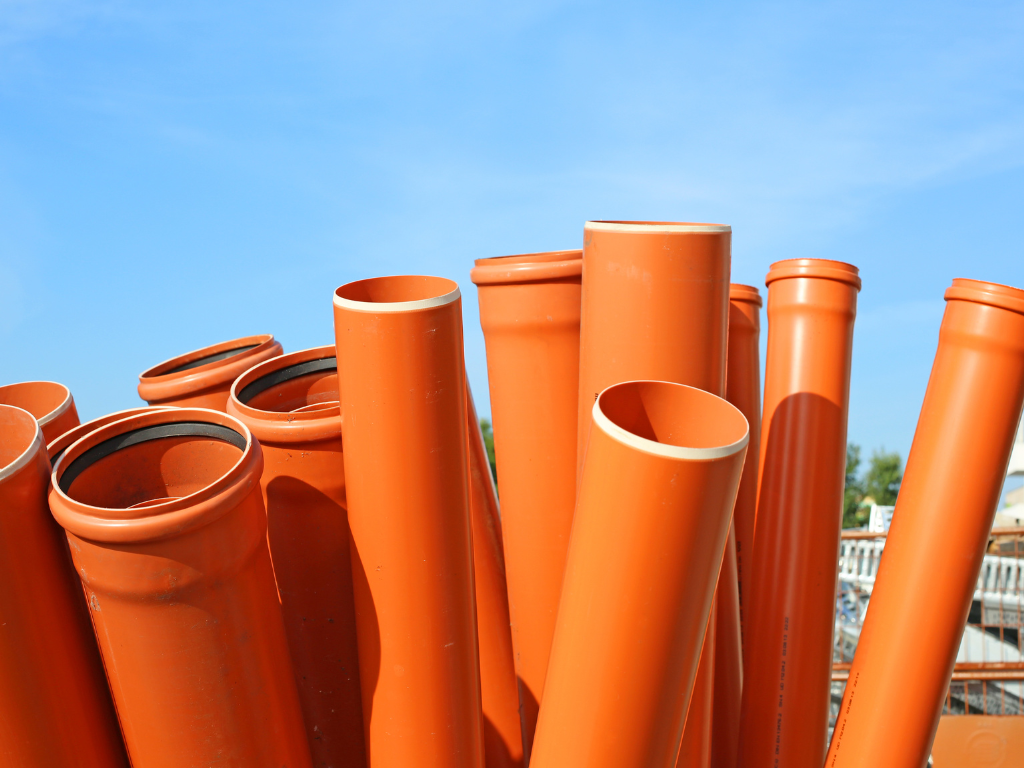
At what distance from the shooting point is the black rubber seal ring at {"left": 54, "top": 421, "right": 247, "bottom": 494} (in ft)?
8.41

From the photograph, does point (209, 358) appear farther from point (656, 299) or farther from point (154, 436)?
point (656, 299)

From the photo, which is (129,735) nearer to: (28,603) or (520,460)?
(28,603)

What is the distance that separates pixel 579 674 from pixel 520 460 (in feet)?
3.91

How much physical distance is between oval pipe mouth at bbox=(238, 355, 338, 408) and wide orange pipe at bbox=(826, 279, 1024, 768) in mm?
2405

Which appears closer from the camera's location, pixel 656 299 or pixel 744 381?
pixel 656 299

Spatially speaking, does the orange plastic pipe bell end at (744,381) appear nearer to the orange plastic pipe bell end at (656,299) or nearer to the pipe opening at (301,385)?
the orange plastic pipe bell end at (656,299)

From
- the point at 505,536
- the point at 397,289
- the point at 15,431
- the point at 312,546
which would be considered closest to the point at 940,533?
the point at 505,536

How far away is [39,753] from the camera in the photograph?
2.45m

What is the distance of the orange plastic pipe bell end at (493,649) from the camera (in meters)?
3.65

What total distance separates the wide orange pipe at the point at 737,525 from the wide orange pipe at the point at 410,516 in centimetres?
137

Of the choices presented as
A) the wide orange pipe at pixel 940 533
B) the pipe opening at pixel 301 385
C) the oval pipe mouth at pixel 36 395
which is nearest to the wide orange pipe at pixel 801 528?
the wide orange pipe at pixel 940 533

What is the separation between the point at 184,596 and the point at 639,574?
128 cm

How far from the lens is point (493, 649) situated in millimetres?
3654

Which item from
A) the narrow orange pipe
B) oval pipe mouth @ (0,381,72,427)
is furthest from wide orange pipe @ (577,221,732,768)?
oval pipe mouth @ (0,381,72,427)
